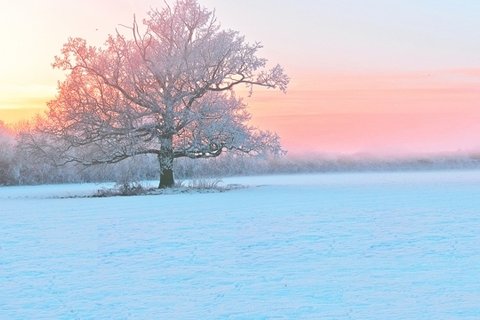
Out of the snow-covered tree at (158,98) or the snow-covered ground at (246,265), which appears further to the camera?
the snow-covered tree at (158,98)

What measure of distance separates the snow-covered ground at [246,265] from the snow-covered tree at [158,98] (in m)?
14.7

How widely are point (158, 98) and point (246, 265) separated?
25220 mm

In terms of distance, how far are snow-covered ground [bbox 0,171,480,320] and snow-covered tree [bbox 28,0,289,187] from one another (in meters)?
14.7

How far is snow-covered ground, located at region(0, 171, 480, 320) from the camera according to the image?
8.02 metres

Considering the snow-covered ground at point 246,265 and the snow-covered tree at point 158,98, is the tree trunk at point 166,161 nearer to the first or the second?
the snow-covered tree at point 158,98

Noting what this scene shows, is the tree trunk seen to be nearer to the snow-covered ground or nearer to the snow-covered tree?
the snow-covered tree

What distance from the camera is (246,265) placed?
10.9m

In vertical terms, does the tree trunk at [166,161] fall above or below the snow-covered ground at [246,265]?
above

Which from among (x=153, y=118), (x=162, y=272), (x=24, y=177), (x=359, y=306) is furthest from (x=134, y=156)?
(x=359, y=306)

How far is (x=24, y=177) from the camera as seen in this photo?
182ft

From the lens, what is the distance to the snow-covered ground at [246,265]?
8.02 metres

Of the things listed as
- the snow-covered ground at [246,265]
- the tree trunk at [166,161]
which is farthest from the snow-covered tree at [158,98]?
the snow-covered ground at [246,265]

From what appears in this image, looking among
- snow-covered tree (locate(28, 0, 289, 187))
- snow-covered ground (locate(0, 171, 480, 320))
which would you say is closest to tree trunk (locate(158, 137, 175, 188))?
snow-covered tree (locate(28, 0, 289, 187))

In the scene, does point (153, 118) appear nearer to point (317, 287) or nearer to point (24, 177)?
point (24, 177)
